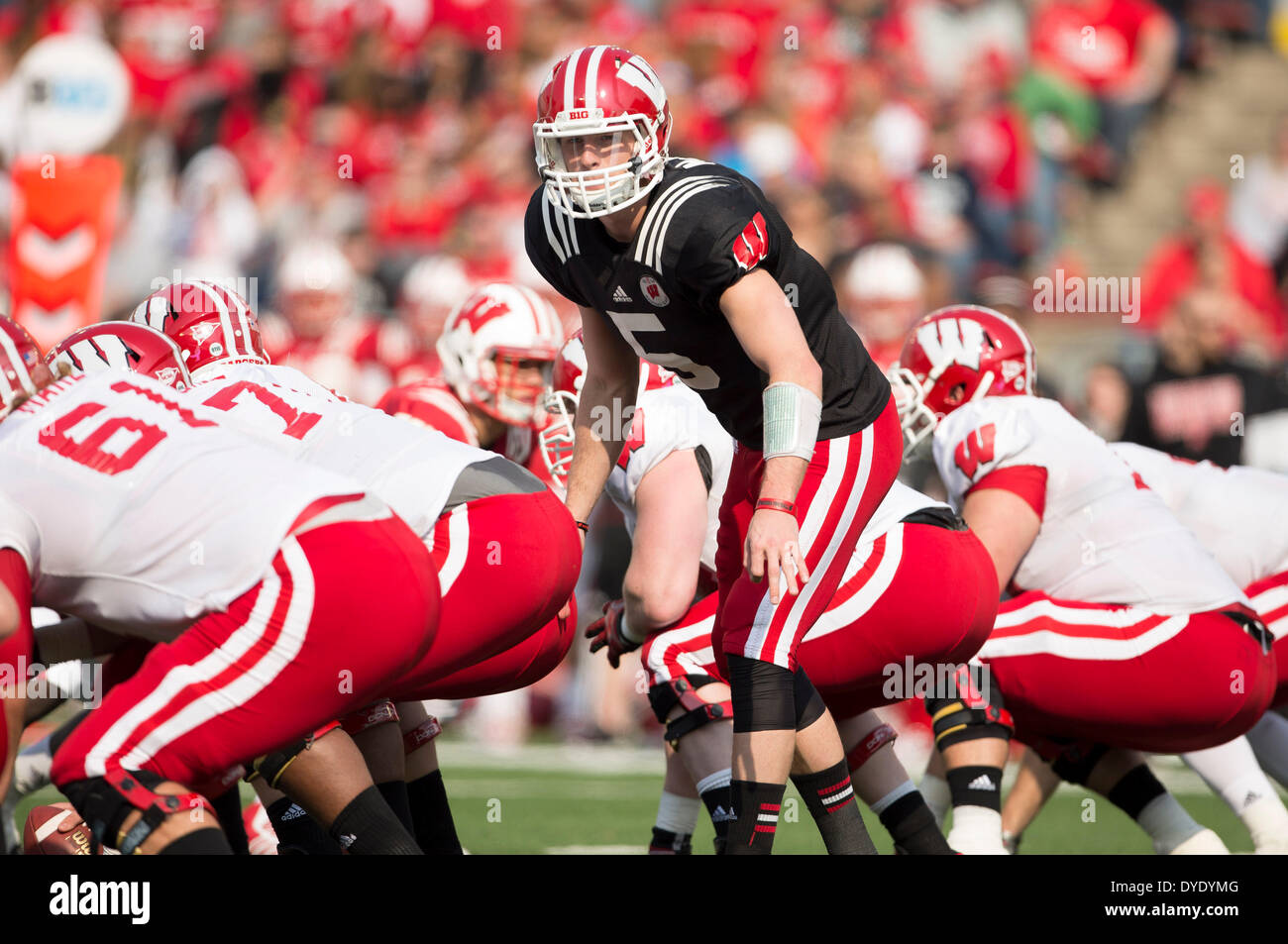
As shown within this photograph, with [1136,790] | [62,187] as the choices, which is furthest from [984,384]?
[62,187]

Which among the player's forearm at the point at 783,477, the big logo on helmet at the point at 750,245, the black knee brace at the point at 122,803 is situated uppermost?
the big logo on helmet at the point at 750,245

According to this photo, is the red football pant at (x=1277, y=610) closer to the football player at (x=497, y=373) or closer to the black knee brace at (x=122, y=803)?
the football player at (x=497, y=373)

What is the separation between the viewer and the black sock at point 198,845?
3020mm

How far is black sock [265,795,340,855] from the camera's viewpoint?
4.20 m

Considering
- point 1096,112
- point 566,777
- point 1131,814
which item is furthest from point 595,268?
point 1096,112

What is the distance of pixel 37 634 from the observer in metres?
3.52

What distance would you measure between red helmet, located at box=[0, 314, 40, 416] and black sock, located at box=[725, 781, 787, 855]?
1.73m

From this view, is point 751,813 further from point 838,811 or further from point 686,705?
point 686,705

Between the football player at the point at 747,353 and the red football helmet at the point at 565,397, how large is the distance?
804mm

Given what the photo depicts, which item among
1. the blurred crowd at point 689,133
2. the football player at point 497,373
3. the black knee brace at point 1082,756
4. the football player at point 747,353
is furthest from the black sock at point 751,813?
the blurred crowd at point 689,133

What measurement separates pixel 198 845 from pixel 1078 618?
2.74 metres

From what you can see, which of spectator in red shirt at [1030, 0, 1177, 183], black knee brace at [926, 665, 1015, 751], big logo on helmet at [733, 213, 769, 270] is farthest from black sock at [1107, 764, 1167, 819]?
spectator in red shirt at [1030, 0, 1177, 183]

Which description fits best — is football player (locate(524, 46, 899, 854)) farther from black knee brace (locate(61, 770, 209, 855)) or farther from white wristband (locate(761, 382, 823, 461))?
black knee brace (locate(61, 770, 209, 855))

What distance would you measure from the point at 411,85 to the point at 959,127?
4.57m
